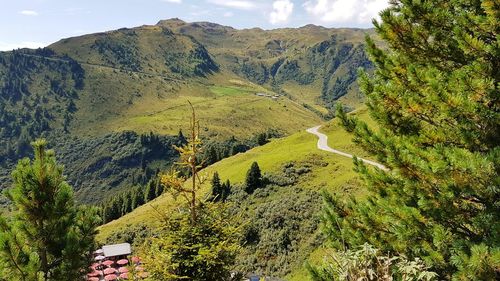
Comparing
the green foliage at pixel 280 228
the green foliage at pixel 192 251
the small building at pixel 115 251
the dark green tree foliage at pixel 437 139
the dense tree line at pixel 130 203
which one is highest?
the dark green tree foliage at pixel 437 139

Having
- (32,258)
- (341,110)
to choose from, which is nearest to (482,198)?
(341,110)

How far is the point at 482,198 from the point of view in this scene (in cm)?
903

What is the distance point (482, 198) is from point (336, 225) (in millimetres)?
4530

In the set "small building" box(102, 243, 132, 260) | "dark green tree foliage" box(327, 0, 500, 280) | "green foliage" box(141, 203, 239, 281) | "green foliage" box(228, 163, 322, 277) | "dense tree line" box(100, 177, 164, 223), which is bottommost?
"dense tree line" box(100, 177, 164, 223)

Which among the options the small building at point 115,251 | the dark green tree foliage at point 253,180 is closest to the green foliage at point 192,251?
the small building at point 115,251

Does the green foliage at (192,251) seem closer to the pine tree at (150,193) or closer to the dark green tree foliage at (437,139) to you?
the dark green tree foliage at (437,139)

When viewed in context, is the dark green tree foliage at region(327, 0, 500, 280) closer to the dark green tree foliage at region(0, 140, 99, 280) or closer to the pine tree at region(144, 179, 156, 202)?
the dark green tree foliage at region(0, 140, 99, 280)

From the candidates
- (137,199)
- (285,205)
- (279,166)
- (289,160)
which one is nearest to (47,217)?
(285,205)

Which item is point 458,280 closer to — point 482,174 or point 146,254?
point 482,174

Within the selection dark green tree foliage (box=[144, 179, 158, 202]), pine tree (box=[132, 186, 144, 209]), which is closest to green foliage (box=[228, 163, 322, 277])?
dark green tree foliage (box=[144, 179, 158, 202])

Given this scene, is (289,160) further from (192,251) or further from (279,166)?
(192,251)

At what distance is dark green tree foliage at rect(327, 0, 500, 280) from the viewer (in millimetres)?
8742

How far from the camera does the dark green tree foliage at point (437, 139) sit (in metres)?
8.74

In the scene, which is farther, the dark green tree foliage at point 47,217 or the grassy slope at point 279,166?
the grassy slope at point 279,166
